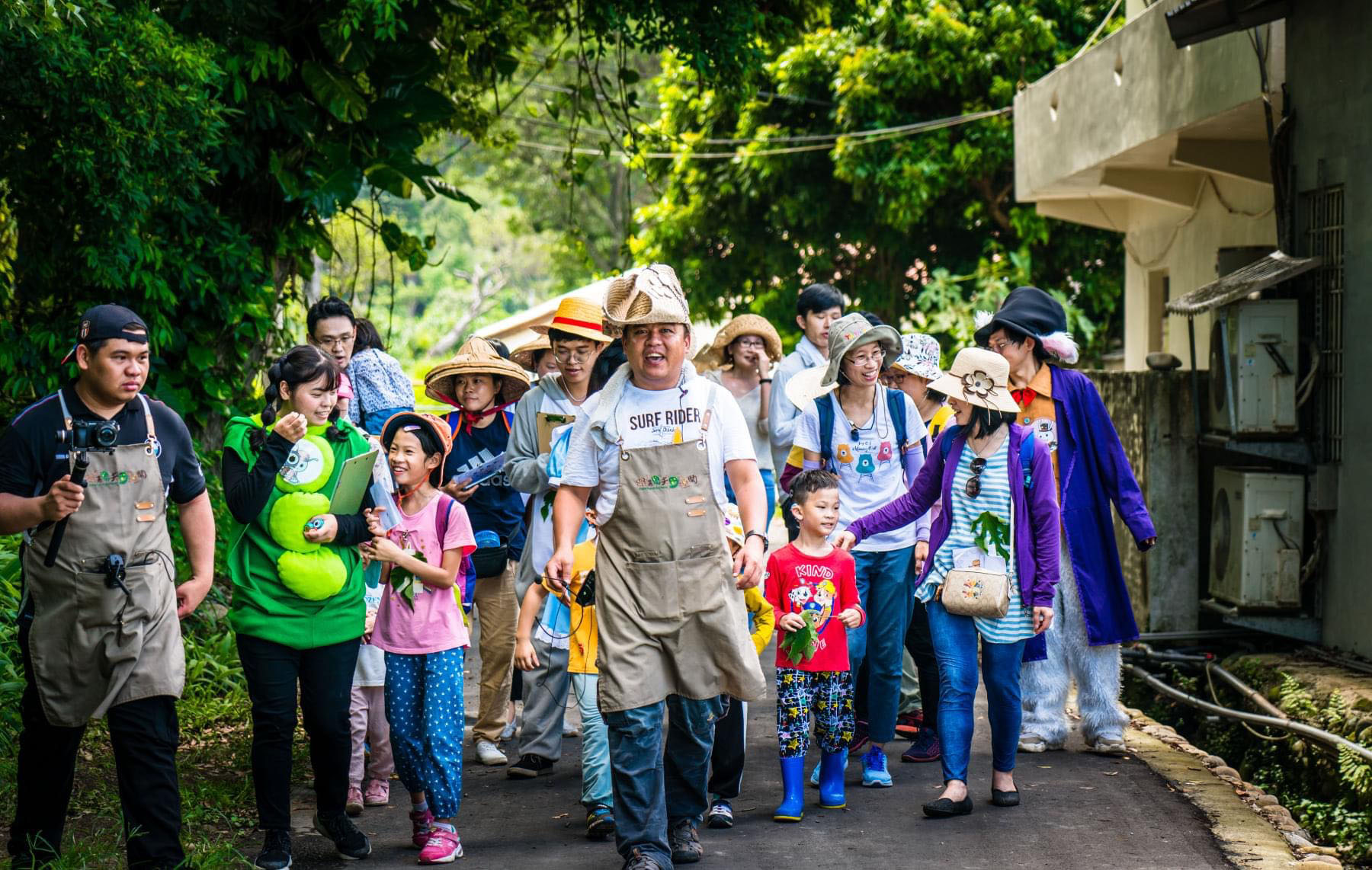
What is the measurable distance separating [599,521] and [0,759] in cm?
315

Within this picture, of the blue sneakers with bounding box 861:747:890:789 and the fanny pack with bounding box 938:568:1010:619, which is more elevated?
the fanny pack with bounding box 938:568:1010:619

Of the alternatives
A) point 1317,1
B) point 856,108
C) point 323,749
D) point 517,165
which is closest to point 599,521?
point 323,749

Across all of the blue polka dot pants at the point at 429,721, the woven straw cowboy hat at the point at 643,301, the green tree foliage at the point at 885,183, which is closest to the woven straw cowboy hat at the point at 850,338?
the woven straw cowboy hat at the point at 643,301

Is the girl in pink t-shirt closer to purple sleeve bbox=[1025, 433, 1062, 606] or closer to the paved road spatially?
the paved road

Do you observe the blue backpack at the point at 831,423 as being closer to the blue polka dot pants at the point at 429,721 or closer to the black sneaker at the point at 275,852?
the blue polka dot pants at the point at 429,721

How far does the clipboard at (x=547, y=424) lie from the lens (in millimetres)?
6699

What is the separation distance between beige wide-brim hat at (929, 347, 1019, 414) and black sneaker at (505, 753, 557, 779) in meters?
2.54

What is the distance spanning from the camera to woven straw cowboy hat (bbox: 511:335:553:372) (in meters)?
8.41

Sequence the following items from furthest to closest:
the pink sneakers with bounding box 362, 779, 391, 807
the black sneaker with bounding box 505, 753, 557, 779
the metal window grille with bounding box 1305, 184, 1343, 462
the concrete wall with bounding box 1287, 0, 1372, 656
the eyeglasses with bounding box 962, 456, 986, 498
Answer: the metal window grille with bounding box 1305, 184, 1343, 462 < the concrete wall with bounding box 1287, 0, 1372, 656 < the black sneaker with bounding box 505, 753, 557, 779 < the pink sneakers with bounding box 362, 779, 391, 807 < the eyeglasses with bounding box 962, 456, 986, 498

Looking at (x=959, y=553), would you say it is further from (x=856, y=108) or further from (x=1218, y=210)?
(x=856, y=108)

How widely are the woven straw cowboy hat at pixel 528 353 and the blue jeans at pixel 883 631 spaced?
2613mm

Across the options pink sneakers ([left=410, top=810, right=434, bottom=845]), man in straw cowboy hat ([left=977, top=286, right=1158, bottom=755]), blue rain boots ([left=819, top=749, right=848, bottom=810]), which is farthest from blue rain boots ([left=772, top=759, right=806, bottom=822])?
man in straw cowboy hat ([left=977, top=286, right=1158, bottom=755])

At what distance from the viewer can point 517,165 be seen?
36.2 m

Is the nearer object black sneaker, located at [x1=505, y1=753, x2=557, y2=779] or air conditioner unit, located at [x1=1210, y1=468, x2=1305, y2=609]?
black sneaker, located at [x1=505, y1=753, x2=557, y2=779]
